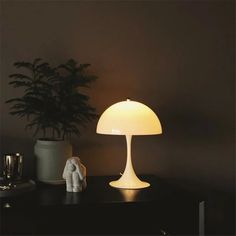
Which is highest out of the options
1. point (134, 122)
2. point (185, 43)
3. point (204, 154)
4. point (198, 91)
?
point (185, 43)

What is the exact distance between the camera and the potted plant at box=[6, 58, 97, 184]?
1.60m

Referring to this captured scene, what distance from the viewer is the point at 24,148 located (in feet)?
6.03

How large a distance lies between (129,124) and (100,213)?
14.5 inches

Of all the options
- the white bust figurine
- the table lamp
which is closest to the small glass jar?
the white bust figurine

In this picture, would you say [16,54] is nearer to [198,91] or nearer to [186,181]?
[198,91]

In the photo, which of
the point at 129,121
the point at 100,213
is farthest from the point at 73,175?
the point at 129,121

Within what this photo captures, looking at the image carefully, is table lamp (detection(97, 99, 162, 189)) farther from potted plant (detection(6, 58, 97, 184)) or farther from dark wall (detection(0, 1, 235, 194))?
dark wall (detection(0, 1, 235, 194))

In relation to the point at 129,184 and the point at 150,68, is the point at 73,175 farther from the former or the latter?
the point at 150,68

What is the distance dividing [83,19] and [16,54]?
0.38 meters

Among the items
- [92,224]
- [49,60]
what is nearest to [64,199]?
[92,224]

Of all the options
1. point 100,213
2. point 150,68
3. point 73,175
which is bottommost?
point 100,213

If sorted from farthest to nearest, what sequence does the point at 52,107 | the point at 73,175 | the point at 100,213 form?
the point at 52,107
the point at 73,175
the point at 100,213

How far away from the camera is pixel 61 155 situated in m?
1.61

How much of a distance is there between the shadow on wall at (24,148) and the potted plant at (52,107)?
0.11 meters
